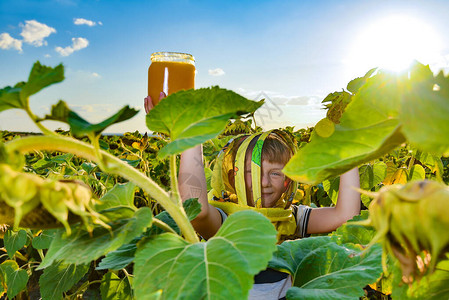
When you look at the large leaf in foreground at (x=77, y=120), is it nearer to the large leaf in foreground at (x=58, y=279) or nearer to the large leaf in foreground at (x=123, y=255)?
the large leaf in foreground at (x=123, y=255)

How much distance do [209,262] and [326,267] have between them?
0.31 meters


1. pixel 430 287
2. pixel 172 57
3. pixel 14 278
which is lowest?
pixel 14 278

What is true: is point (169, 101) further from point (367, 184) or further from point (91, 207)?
point (367, 184)

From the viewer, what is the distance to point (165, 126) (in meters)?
0.48

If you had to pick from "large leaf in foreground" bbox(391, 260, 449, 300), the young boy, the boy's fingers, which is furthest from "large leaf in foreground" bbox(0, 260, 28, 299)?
"large leaf in foreground" bbox(391, 260, 449, 300)

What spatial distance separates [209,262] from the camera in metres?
0.40

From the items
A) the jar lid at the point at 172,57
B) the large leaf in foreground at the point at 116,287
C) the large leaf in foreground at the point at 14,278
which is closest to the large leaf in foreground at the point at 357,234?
the jar lid at the point at 172,57

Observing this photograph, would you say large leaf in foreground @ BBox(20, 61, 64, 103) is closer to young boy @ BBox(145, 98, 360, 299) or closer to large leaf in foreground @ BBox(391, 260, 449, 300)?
large leaf in foreground @ BBox(391, 260, 449, 300)

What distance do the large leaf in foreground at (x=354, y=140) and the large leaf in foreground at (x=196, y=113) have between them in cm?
8

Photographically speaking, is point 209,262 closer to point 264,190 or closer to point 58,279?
point 264,190

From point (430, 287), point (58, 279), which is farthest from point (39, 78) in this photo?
point (58, 279)

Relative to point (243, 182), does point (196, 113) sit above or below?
above

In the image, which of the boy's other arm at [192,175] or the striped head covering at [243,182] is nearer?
the boy's other arm at [192,175]

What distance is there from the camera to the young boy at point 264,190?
1531 millimetres
